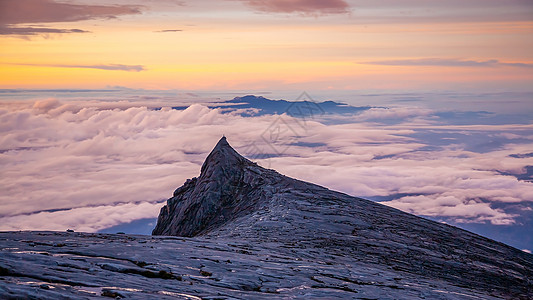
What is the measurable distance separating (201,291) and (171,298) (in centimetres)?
184

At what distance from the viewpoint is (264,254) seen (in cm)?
2697

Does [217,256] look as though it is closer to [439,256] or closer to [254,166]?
[439,256]

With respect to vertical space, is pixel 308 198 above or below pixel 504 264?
above

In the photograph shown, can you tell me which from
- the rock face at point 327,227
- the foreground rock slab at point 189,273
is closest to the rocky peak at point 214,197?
the rock face at point 327,227

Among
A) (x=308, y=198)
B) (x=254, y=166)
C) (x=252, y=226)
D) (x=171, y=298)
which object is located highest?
(x=254, y=166)

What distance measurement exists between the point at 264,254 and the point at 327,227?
41.9 feet

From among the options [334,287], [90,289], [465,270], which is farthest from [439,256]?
[90,289]

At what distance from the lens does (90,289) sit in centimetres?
1514

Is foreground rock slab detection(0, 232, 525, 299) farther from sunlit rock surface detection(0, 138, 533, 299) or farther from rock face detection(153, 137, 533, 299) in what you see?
rock face detection(153, 137, 533, 299)

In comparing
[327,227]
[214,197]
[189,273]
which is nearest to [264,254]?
[189,273]

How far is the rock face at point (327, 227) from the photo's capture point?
3328cm

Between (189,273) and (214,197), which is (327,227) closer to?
(214,197)

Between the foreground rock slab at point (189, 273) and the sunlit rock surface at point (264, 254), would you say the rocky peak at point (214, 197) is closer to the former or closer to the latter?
the sunlit rock surface at point (264, 254)

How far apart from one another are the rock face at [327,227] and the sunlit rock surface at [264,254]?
0.45ft
